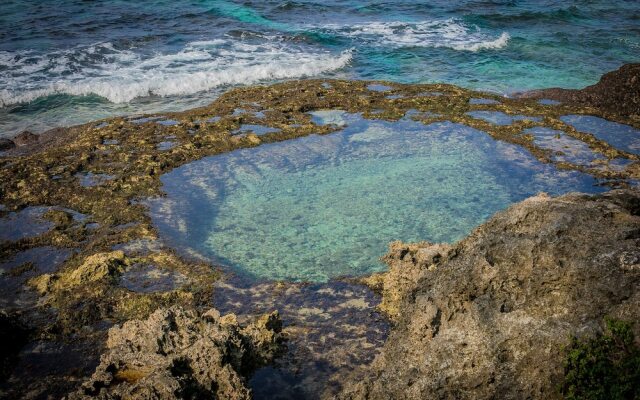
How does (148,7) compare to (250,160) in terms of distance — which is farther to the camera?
(148,7)

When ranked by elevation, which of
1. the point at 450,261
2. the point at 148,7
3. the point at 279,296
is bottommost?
the point at 279,296

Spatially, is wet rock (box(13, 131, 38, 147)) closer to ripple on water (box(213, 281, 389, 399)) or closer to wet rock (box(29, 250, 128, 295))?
wet rock (box(29, 250, 128, 295))

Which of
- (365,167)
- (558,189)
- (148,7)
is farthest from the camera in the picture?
(148,7)

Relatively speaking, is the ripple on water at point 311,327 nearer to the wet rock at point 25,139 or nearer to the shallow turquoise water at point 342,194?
the shallow turquoise water at point 342,194

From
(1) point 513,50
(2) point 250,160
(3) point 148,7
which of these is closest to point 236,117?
(2) point 250,160

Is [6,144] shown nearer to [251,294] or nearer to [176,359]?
[251,294]

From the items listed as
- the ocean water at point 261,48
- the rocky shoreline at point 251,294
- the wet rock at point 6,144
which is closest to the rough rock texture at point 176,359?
the rocky shoreline at point 251,294

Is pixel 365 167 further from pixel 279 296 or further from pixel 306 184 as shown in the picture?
pixel 279 296

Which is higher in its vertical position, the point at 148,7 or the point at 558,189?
the point at 148,7
